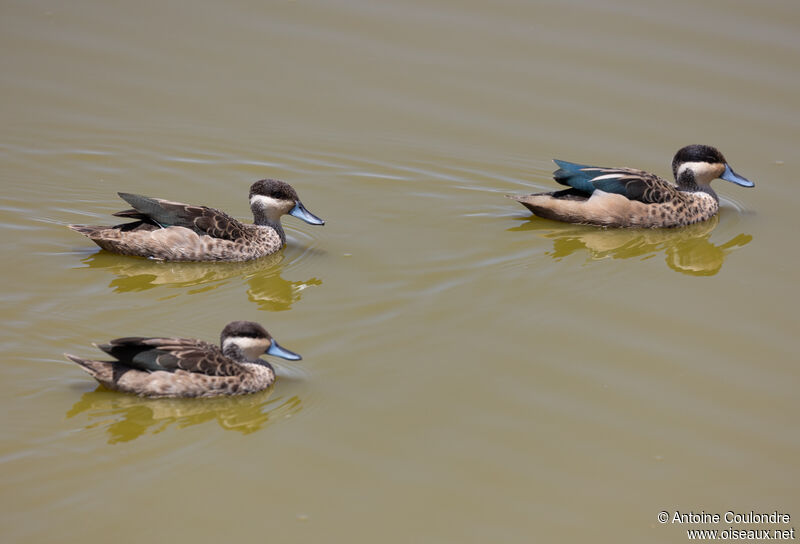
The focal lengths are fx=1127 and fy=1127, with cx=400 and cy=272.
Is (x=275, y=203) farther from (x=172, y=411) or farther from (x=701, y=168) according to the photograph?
(x=701, y=168)

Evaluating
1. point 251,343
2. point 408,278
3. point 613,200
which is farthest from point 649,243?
point 251,343

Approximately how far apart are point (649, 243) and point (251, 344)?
481cm

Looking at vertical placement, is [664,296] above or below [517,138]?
below

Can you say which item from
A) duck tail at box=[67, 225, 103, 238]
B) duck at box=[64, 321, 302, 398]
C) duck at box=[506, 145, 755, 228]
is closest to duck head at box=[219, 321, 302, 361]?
duck at box=[64, 321, 302, 398]

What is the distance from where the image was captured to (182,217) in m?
10.5

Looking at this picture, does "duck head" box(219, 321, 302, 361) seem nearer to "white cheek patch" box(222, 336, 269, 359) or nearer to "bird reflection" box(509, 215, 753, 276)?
"white cheek patch" box(222, 336, 269, 359)

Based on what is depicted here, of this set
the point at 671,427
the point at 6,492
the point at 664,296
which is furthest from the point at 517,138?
the point at 6,492

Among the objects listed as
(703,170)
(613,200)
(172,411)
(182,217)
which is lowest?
(172,411)

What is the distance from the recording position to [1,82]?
1455 cm

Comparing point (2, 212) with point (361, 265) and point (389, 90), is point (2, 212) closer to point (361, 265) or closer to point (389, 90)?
point (361, 265)

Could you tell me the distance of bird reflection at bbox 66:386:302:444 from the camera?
7.53 m

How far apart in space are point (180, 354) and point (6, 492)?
1.61 meters

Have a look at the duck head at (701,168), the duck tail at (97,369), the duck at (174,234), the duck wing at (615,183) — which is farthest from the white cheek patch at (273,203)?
the duck head at (701,168)

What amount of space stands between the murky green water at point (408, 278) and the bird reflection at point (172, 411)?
Answer: 2 cm
